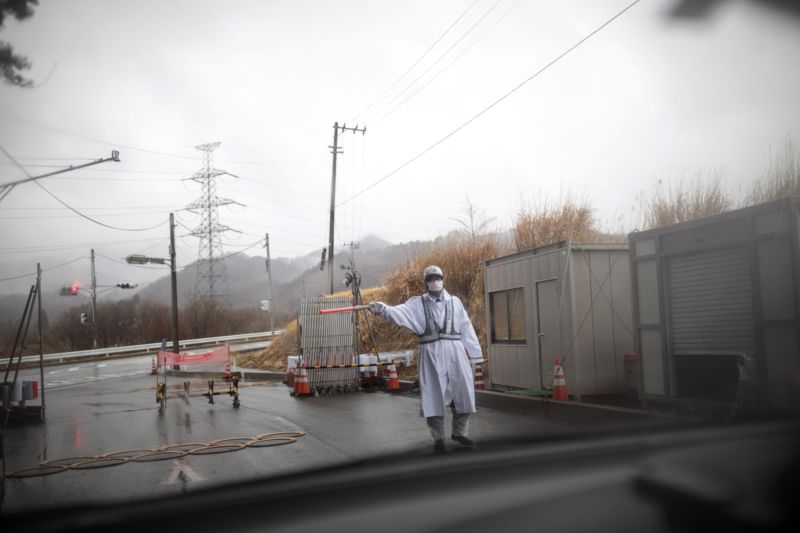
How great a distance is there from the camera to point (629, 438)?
4012mm

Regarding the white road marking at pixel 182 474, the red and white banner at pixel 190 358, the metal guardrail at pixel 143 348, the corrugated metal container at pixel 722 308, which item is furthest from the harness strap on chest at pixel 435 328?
the metal guardrail at pixel 143 348

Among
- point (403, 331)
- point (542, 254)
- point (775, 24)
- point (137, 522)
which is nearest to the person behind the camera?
point (137, 522)

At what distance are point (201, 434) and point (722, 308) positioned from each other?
6.98 m

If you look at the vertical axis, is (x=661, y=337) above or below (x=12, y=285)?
below

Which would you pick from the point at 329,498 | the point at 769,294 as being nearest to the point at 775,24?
the point at 769,294

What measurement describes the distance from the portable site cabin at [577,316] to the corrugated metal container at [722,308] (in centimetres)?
148

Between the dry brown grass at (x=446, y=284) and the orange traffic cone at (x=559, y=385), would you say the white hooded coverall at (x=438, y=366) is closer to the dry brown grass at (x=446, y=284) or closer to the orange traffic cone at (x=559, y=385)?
the orange traffic cone at (x=559, y=385)

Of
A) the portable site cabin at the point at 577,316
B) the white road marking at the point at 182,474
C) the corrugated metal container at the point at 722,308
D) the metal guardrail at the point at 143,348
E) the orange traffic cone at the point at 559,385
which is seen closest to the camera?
the white road marking at the point at 182,474

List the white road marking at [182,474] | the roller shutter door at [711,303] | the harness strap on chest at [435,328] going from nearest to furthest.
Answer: the white road marking at [182,474] < the harness strap on chest at [435,328] < the roller shutter door at [711,303]

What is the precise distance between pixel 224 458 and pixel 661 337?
19.7 ft

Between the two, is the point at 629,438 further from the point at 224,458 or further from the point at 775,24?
the point at 224,458

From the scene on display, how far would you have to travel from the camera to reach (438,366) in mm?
6051

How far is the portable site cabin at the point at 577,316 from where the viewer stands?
10742 mm

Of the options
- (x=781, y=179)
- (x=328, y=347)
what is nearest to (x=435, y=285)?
(x=781, y=179)
